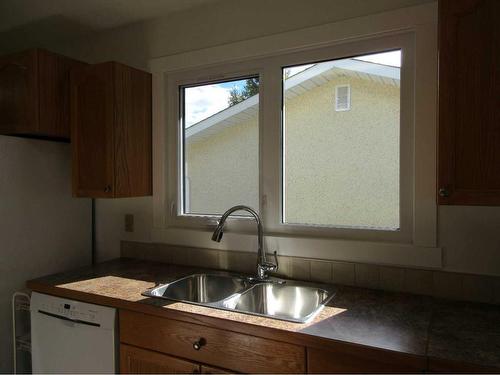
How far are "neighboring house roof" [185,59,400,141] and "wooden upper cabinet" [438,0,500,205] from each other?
45 centimetres

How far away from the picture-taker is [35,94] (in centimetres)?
194

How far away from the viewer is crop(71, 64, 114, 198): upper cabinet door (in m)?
1.92

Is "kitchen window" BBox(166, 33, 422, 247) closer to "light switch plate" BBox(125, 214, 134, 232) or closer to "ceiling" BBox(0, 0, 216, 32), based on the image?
"light switch plate" BBox(125, 214, 134, 232)

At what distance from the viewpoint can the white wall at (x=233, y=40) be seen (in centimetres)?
148

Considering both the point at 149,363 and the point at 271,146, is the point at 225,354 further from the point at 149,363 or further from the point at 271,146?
the point at 271,146

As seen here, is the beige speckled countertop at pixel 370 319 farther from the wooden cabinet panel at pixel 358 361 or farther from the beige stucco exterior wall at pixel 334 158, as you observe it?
the beige stucco exterior wall at pixel 334 158

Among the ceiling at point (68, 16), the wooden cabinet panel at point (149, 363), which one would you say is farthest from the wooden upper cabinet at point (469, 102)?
the ceiling at point (68, 16)

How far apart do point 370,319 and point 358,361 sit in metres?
0.20

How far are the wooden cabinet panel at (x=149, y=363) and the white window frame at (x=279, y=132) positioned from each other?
686 mm

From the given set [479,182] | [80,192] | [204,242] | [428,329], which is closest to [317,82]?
[479,182]

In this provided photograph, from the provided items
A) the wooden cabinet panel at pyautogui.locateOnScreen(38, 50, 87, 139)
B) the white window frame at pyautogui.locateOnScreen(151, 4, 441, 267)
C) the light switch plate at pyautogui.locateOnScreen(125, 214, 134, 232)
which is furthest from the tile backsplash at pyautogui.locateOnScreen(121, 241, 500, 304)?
the wooden cabinet panel at pyautogui.locateOnScreen(38, 50, 87, 139)

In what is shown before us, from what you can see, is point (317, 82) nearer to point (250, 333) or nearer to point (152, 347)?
point (250, 333)

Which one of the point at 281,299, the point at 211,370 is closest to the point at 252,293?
the point at 281,299

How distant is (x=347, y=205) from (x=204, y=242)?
32.5 inches
